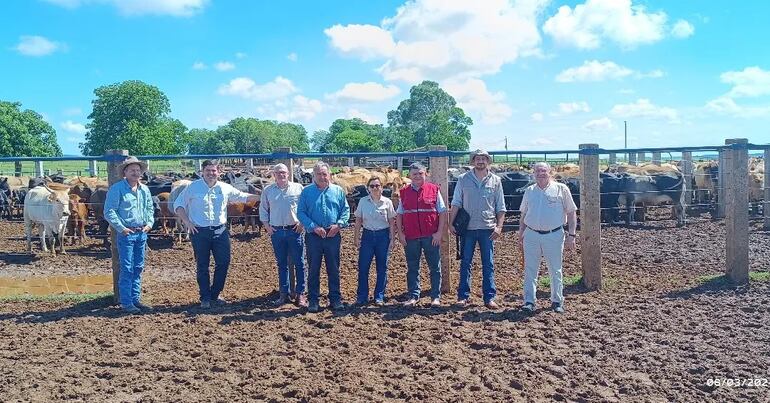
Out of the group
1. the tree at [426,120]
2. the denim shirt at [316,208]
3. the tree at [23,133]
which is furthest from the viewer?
the tree at [426,120]

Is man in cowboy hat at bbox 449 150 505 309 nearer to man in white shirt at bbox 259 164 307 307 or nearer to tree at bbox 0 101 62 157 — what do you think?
man in white shirt at bbox 259 164 307 307

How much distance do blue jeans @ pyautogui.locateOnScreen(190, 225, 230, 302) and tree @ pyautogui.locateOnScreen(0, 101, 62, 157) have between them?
136 feet

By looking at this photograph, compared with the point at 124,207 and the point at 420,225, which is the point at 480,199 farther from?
the point at 124,207

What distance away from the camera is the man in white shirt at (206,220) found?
7164 millimetres

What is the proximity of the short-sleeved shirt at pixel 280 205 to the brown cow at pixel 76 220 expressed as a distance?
7.81 meters

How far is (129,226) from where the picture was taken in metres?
7.29

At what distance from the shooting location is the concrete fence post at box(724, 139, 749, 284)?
7.89 m

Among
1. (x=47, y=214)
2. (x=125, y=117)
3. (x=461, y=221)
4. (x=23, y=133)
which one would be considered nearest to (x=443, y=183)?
(x=461, y=221)

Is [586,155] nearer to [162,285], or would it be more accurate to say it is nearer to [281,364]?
[281,364]

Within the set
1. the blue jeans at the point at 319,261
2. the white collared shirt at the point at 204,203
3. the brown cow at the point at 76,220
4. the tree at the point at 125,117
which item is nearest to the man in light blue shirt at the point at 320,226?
the blue jeans at the point at 319,261

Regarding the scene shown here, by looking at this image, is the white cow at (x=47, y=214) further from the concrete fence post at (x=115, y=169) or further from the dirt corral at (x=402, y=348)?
the concrete fence post at (x=115, y=169)

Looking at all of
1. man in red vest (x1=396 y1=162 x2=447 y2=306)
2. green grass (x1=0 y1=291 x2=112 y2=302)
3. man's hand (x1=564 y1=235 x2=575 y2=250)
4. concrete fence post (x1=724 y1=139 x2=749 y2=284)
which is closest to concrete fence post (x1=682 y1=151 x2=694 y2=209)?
concrete fence post (x1=724 y1=139 x2=749 y2=284)

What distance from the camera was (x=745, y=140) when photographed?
312 inches

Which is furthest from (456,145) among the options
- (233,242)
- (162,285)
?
(162,285)
